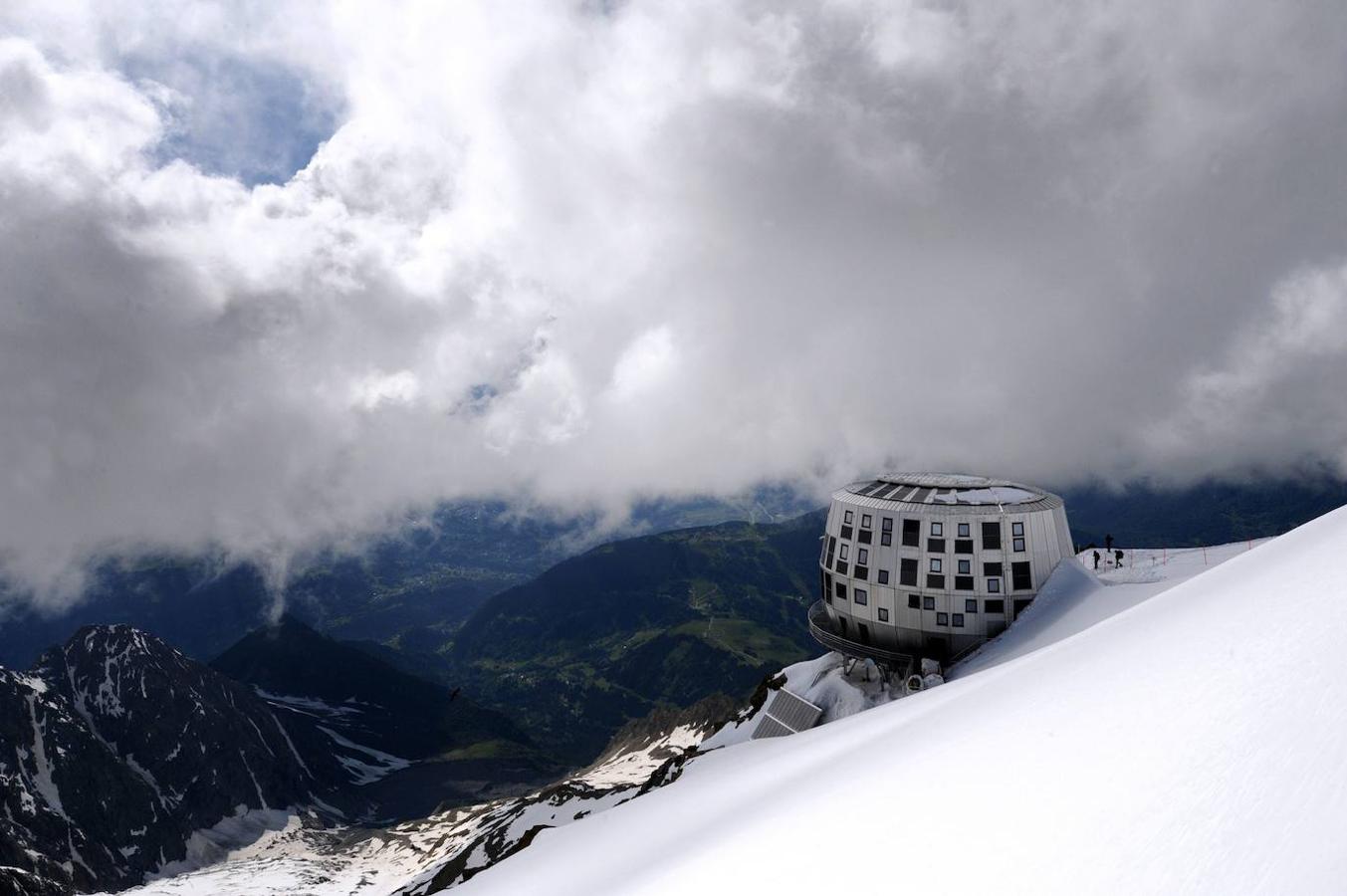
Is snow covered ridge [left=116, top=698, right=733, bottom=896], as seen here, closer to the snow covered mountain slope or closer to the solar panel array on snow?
the solar panel array on snow

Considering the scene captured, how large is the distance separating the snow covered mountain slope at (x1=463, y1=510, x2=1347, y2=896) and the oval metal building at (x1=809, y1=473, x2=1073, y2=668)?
39.0 metres

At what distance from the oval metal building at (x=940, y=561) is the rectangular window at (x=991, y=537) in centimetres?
7

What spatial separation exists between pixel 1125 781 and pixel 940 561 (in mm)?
48799

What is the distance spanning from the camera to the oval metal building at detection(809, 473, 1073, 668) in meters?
52.8

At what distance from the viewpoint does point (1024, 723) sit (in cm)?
1112

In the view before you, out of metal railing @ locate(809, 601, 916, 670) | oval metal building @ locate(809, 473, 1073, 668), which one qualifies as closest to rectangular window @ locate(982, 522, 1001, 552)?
oval metal building @ locate(809, 473, 1073, 668)

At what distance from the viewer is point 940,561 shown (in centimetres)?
5341

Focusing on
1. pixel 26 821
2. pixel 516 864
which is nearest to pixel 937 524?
pixel 516 864

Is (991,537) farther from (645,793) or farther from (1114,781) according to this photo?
(1114,781)

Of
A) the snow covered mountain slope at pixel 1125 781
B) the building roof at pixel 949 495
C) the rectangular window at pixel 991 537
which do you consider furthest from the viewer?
the building roof at pixel 949 495

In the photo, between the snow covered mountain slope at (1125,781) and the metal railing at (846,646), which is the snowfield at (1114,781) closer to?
the snow covered mountain slope at (1125,781)

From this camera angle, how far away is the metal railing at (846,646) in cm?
5606

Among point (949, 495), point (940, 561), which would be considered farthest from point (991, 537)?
point (949, 495)

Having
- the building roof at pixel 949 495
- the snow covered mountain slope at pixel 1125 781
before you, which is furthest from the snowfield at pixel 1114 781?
the building roof at pixel 949 495
